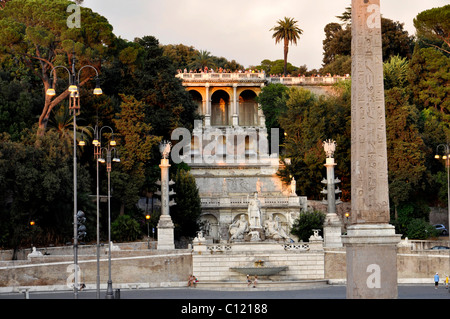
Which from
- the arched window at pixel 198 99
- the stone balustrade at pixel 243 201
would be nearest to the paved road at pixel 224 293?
the stone balustrade at pixel 243 201

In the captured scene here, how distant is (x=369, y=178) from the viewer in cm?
1805

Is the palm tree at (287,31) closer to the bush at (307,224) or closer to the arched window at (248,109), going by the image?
the arched window at (248,109)

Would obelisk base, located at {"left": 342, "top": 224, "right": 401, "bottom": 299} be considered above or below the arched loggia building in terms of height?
below

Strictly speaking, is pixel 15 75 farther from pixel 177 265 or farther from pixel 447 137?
pixel 447 137

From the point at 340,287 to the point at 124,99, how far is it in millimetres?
21363

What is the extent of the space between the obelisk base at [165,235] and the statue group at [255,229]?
139 inches

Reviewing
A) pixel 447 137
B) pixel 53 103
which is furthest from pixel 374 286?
pixel 447 137

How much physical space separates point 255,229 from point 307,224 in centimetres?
641

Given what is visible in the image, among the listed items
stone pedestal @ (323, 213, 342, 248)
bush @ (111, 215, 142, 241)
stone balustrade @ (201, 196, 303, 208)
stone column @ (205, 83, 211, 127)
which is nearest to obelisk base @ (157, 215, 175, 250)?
bush @ (111, 215, 142, 241)

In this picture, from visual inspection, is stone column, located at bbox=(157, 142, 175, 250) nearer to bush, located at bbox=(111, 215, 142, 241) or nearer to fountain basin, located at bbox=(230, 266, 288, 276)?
bush, located at bbox=(111, 215, 142, 241)

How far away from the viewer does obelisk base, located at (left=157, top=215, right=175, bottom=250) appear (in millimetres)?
47969

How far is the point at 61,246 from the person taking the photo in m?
47.0

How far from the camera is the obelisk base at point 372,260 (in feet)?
57.4

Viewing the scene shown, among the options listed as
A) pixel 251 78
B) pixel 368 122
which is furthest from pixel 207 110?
pixel 368 122
